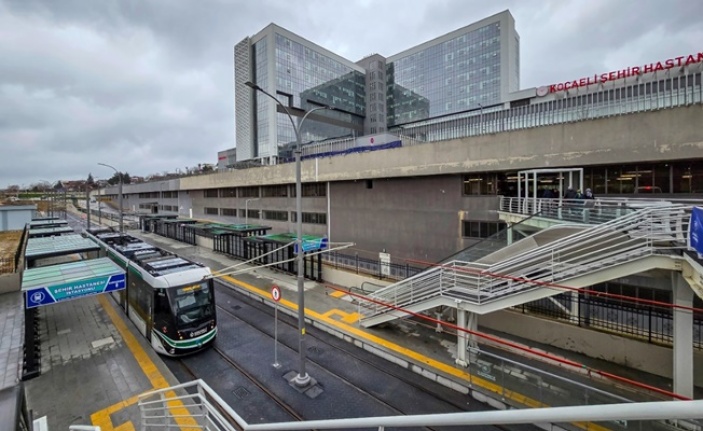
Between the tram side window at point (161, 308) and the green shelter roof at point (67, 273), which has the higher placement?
the green shelter roof at point (67, 273)

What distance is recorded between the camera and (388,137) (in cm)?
4138

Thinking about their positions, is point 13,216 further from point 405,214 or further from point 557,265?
point 557,265

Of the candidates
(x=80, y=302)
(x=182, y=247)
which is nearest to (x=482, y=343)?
(x=80, y=302)

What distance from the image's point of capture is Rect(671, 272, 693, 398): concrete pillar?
26.4 feet

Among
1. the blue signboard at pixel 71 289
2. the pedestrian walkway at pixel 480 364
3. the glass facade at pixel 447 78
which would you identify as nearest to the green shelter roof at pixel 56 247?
the blue signboard at pixel 71 289

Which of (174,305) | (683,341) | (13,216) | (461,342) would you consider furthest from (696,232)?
(13,216)

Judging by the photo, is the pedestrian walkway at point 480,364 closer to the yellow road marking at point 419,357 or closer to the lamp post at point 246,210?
the yellow road marking at point 419,357

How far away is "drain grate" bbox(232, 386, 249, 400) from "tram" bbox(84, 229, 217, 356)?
102 inches

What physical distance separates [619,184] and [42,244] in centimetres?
3082

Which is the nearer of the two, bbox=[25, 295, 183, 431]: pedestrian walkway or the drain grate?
bbox=[25, 295, 183, 431]: pedestrian walkway

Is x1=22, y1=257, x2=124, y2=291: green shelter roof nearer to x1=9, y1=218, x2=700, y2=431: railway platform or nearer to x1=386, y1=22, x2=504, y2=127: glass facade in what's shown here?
x1=9, y1=218, x2=700, y2=431: railway platform

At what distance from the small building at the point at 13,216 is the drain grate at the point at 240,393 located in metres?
50.0

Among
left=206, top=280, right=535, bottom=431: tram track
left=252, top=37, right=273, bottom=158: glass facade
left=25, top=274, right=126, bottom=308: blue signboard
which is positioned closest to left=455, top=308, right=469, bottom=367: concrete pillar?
left=206, top=280, right=535, bottom=431: tram track

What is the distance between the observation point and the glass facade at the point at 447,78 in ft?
229
